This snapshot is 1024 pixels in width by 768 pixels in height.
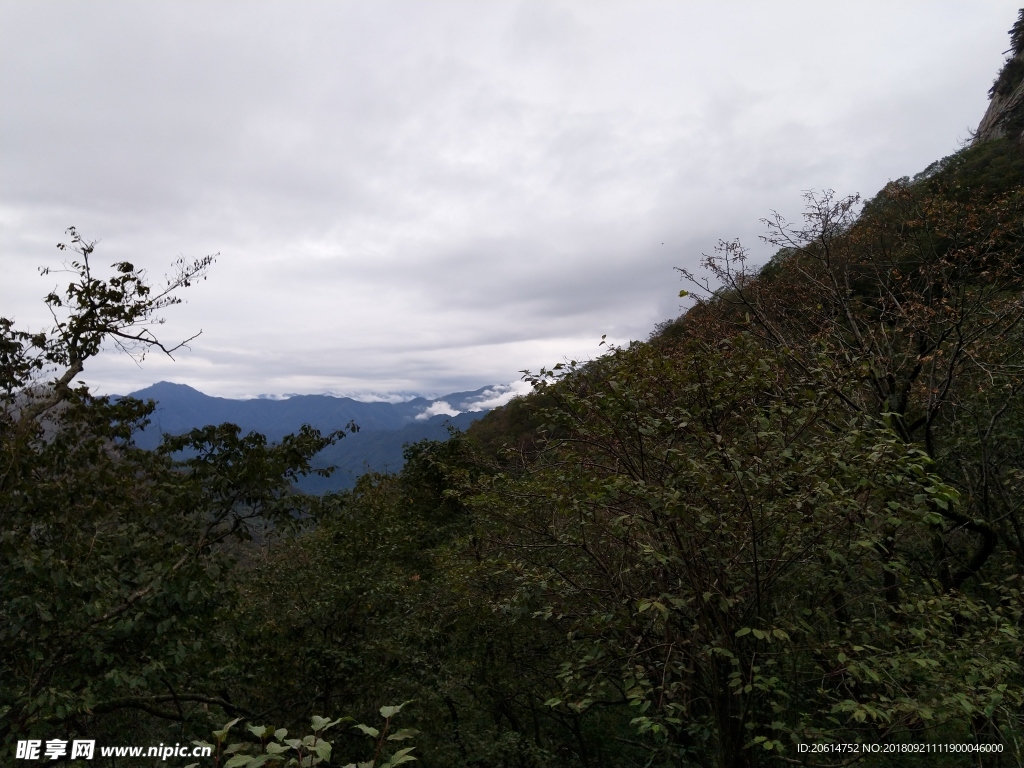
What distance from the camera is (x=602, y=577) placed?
578 cm

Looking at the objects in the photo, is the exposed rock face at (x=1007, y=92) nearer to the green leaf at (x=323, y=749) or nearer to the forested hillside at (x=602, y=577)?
the forested hillside at (x=602, y=577)

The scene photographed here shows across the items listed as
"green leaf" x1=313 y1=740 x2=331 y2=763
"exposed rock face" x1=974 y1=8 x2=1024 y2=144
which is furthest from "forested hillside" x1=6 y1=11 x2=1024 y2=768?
"exposed rock face" x1=974 y1=8 x2=1024 y2=144

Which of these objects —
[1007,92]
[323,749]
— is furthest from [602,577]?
[1007,92]

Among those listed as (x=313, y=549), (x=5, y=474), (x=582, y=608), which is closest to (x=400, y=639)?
(x=313, y=549)

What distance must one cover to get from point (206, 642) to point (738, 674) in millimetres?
5313

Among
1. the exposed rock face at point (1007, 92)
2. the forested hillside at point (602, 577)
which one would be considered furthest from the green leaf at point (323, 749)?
the exposed rock face at point (1007, 92)

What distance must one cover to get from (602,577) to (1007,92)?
55029mm

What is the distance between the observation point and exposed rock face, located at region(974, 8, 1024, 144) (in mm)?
34344

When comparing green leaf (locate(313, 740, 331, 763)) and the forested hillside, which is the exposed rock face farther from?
green leaf (locate(313, 740, 331, 763))

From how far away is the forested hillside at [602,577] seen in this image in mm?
4441

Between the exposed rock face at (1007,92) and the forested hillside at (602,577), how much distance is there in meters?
35.7

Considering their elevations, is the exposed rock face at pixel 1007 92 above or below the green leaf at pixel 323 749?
above

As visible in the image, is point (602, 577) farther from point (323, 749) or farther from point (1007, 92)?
point (1007, 92)

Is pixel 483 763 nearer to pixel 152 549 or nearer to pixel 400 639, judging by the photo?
pixel 400 639
